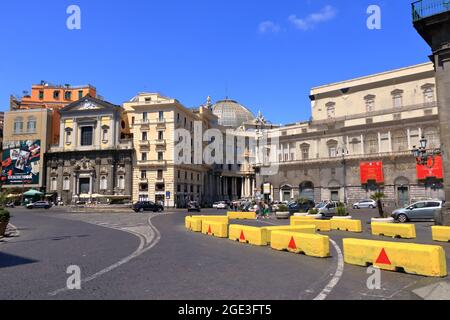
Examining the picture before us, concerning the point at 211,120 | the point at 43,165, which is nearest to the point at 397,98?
the point at 211,120

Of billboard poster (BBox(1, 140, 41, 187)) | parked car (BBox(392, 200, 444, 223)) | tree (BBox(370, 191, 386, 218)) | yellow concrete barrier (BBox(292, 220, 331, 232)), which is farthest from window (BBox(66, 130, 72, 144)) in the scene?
parked car (BBox(392, 200, 444, 223))

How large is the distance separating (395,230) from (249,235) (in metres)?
6.86

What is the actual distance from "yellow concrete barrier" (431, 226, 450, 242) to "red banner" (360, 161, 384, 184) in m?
40.5

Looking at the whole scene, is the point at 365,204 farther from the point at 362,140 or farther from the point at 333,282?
the point at 333,282

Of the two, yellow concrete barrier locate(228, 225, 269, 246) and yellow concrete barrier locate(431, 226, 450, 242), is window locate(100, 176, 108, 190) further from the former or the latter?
yellow concrete barrier locate(431, 226, 450, 242)

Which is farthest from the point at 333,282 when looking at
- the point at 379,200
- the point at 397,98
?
the point at 397,98

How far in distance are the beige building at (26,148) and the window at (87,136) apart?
7355mm

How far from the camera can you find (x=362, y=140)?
56688 millimetres

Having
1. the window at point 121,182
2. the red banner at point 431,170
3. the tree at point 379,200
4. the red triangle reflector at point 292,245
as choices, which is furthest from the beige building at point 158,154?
the red triangle reflector at point 292,245

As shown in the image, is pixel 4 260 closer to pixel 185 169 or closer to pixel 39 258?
pixel 39 258

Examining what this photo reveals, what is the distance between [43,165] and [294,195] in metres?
46.6

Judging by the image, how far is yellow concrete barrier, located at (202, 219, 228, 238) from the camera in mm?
17078

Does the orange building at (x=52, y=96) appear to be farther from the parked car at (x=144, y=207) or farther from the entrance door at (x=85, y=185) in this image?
the parked car at (x=144, y=207)
